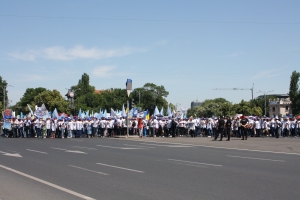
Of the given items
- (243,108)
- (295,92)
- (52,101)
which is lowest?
(243,108)

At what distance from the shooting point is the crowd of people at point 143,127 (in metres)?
36.0

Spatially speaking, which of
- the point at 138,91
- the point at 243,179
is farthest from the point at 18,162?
the point at 138,91

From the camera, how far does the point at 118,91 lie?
127 meters

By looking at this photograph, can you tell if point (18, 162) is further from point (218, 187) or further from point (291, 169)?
point (291, 169)

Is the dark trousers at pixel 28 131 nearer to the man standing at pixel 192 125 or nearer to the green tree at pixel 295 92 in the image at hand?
the man standing at pixel 192 125

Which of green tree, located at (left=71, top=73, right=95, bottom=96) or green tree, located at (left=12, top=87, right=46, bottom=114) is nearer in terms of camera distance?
green tree, located at (left=12, top=87, right=46, bottom=114)

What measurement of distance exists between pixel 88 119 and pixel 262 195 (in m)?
31.9

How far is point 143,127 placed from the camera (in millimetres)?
39500

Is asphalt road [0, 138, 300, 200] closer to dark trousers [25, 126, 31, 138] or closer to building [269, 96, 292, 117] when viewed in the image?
dark trousers [25, 126, 31, 138]

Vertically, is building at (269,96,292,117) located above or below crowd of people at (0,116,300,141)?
above

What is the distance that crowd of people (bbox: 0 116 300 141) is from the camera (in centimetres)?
3603

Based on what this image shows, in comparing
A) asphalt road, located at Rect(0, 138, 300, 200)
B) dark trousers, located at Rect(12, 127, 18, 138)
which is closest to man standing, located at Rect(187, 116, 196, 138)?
dark trousers, located at Rect(12, 127, 18, 138)

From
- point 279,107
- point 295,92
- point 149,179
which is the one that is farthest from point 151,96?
point 149,179

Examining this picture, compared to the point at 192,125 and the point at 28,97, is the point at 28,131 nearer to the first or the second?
the point at 192,125
